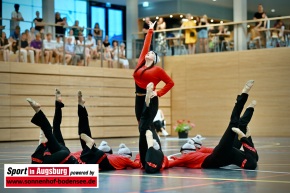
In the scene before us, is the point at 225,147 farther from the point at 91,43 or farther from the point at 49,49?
the point at 91,43

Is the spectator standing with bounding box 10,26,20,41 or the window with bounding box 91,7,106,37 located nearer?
the spectator standing with bounding box 10,26,20,41

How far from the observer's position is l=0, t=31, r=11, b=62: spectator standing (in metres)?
19.0

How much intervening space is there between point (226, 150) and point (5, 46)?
1271 cm

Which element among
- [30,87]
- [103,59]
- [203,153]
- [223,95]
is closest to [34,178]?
[203,153]

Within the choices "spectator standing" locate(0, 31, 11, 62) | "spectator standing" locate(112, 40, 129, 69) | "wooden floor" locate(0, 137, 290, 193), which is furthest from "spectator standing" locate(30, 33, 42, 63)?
"wooden floor" locate(0, 137, 290, 193)

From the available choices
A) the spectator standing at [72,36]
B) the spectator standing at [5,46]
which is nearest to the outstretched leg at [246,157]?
the spectator standing at [5,46]

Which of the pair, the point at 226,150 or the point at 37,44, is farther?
the point at 37,44

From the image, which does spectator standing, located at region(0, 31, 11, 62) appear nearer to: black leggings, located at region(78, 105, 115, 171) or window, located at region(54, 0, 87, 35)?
window, located at region(54, 0, 87, 35)

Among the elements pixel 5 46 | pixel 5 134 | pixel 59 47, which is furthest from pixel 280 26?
pixel 5 134

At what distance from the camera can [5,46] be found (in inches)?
764

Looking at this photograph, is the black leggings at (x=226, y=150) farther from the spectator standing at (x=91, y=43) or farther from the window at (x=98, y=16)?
the window at (x=98, y=16)

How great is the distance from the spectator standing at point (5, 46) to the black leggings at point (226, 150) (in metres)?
12.0

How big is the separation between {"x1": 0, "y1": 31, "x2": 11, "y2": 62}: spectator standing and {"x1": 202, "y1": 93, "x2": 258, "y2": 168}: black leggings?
471 inches

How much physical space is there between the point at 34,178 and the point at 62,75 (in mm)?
15075
